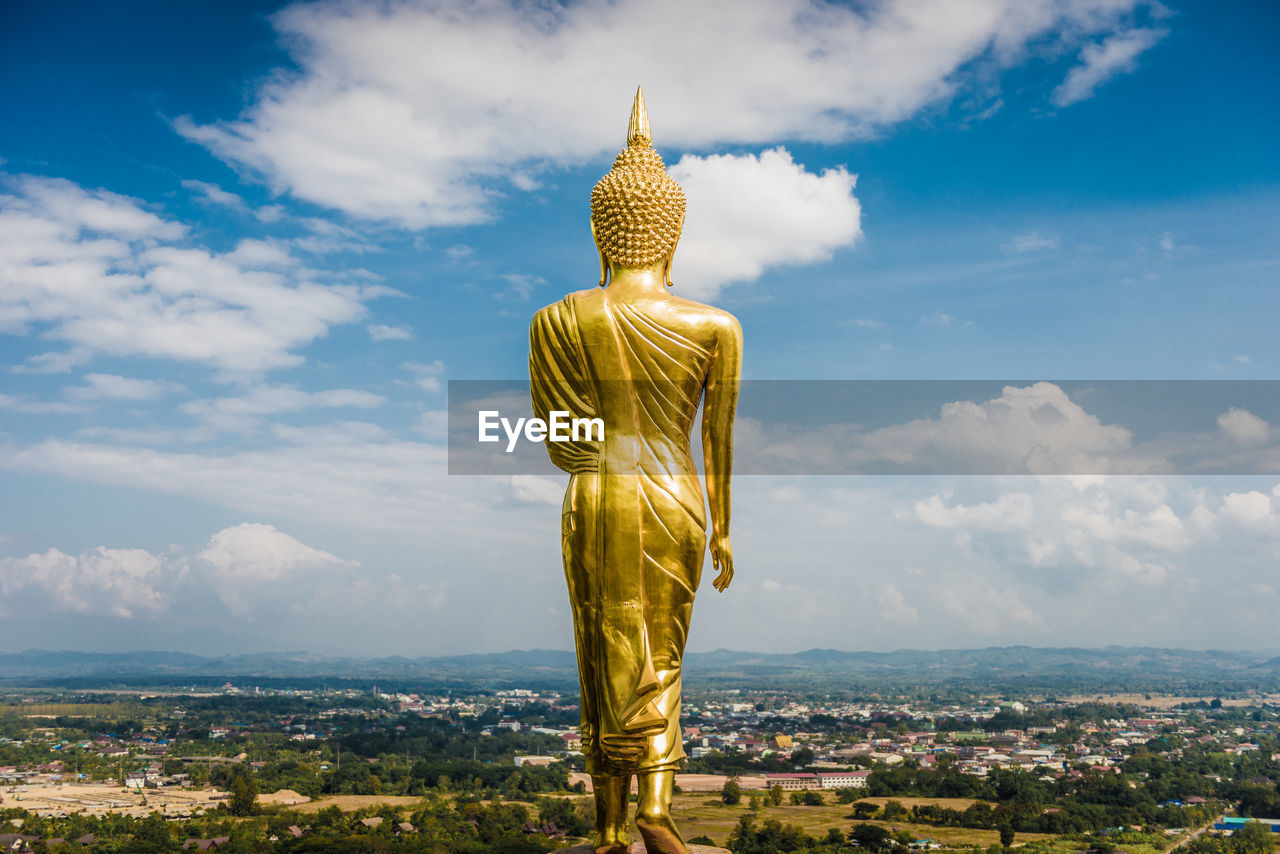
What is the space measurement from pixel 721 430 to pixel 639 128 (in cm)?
252

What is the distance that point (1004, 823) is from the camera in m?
22.3

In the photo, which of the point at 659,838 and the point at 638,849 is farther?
the point at 638,849

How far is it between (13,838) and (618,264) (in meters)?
20.2

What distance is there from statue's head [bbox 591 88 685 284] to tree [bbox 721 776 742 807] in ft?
55.2

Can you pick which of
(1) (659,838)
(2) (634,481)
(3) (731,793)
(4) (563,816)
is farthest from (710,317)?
(3) (731,793)

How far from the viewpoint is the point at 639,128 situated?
8.02 metres

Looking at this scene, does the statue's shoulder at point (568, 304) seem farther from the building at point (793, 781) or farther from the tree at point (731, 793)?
the building at point (793, 781)

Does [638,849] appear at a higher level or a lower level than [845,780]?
higher

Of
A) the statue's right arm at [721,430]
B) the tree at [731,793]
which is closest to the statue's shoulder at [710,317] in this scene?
the statue's right arm at [721,430]

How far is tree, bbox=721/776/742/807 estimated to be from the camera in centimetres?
2193

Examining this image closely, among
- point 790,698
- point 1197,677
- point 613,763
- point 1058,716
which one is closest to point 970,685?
point 1197,677

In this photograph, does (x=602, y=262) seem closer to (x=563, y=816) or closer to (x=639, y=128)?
(x=639, y=128)

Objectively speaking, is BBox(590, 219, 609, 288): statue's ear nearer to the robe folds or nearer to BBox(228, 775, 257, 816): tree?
the robe folds

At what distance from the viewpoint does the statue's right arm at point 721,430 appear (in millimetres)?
7535
